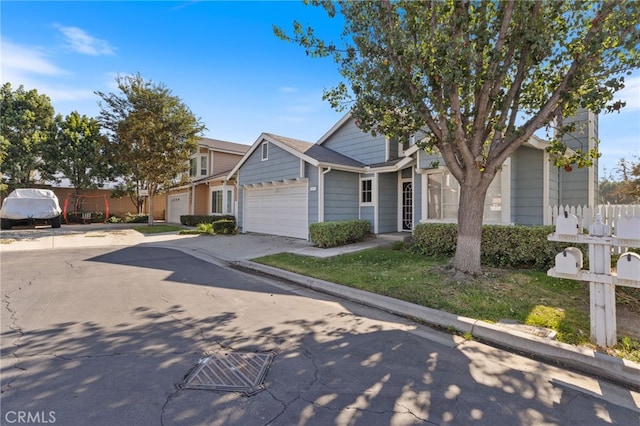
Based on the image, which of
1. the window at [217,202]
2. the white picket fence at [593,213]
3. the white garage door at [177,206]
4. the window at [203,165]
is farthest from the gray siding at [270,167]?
the white garage door at [177,206]

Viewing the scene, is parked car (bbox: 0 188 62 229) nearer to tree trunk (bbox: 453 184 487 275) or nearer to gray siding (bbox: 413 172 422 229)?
gray siding (bbox: 413 172 422 229)

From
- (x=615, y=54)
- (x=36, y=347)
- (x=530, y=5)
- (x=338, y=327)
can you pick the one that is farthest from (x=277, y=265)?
(x=615, y=54)

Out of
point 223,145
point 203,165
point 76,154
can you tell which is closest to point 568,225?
point 203,165

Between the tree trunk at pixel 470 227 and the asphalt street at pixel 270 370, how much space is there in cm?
253

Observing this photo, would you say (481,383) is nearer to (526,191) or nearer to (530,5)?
(530,5)

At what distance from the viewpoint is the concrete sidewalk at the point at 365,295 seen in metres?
3.43

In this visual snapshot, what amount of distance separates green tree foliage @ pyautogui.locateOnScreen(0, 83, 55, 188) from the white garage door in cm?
897

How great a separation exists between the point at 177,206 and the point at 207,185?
4825 mm

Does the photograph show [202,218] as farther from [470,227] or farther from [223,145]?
[470,227]

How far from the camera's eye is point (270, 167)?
1495 centimetres

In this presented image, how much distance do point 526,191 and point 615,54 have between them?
15.6 ft

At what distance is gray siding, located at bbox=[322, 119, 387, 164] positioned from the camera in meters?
14.6

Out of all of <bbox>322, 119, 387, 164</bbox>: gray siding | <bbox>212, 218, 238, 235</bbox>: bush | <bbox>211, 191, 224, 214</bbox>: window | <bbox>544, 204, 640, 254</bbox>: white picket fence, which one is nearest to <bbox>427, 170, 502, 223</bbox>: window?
<bbox>544, 204, 640, 254</bbox>: white picket fence

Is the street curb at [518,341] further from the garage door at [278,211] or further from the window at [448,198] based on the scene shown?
the garage door at [278,211]
